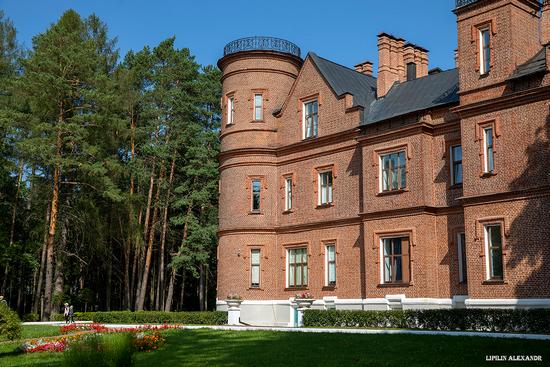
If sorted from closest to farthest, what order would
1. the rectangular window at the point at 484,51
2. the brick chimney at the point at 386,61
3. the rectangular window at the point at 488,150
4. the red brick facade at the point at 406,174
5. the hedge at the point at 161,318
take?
the red brick facade at the point at 406,174 < the rectangular window at the point at 488,150 < the rectangular window at the point at 484,51 < the hedge at the point at 161,318 < the brick chimney at the point at 386,61

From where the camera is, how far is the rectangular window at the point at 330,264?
2839 cm

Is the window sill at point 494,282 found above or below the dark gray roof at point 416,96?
below

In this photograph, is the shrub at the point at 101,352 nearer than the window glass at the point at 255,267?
Yes

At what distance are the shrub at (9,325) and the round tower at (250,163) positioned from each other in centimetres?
1158

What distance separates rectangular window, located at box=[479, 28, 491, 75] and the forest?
19.3 m

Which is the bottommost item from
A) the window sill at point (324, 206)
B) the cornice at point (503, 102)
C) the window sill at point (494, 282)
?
the window sill at point (494, 282)

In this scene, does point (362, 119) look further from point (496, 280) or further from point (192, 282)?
point (192, 282)

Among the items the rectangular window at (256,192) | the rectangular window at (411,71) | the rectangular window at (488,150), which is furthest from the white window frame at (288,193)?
the rectangular window at (488,150)

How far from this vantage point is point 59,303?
37.3m

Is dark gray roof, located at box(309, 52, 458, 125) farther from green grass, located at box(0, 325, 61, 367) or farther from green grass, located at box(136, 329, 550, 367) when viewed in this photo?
green grass, located at box(0, 325, 61, 367)

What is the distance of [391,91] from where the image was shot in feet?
97.7

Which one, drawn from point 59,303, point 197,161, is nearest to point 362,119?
point 197,161

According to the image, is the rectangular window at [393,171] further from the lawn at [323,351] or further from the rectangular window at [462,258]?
the lawn at [323,351]

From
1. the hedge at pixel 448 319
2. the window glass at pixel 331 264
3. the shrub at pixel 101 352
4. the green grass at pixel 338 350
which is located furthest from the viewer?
the window glass at pixel 331 264
